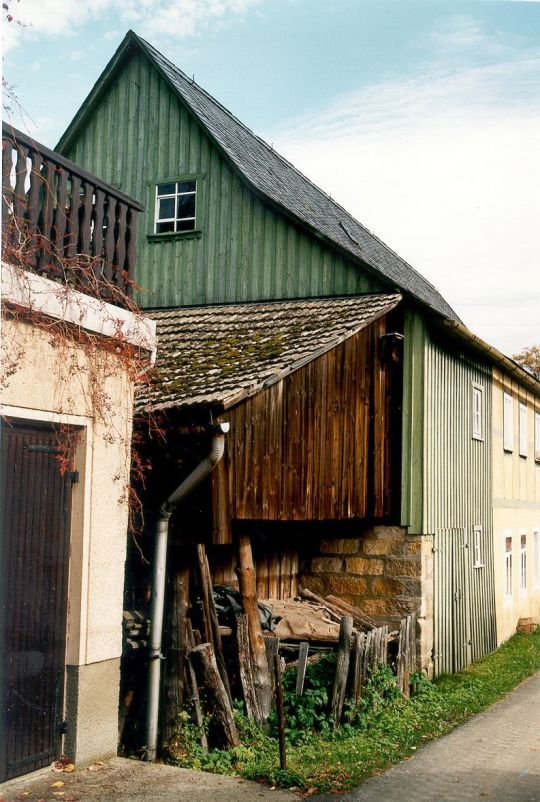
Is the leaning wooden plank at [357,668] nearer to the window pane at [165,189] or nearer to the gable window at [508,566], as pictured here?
the window pane at [165,189]

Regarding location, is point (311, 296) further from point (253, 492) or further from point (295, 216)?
point (253, 492)

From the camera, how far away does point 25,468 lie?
674cm

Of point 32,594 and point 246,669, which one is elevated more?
point 32,594

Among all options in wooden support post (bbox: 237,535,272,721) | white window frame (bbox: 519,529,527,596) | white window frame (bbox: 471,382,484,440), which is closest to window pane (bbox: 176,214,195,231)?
white window frame (bbox: 471,382,484,440)

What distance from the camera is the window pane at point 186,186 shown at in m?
14.9

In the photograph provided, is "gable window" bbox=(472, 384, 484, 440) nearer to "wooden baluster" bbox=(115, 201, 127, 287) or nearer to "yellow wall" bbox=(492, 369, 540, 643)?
"yellow wall" bbox=(492, 369, 540, 643)

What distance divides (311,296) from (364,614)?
15.6ft

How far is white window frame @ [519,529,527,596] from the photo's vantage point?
1970 centimetres

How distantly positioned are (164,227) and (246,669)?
823 cm

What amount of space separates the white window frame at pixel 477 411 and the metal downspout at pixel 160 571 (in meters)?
8.15

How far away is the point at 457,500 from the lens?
14.6m

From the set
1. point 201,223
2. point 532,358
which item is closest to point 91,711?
point 201,223

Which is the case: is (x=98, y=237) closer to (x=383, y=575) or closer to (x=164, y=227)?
(x=383, y=575)

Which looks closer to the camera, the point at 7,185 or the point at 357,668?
the point at 7,185
